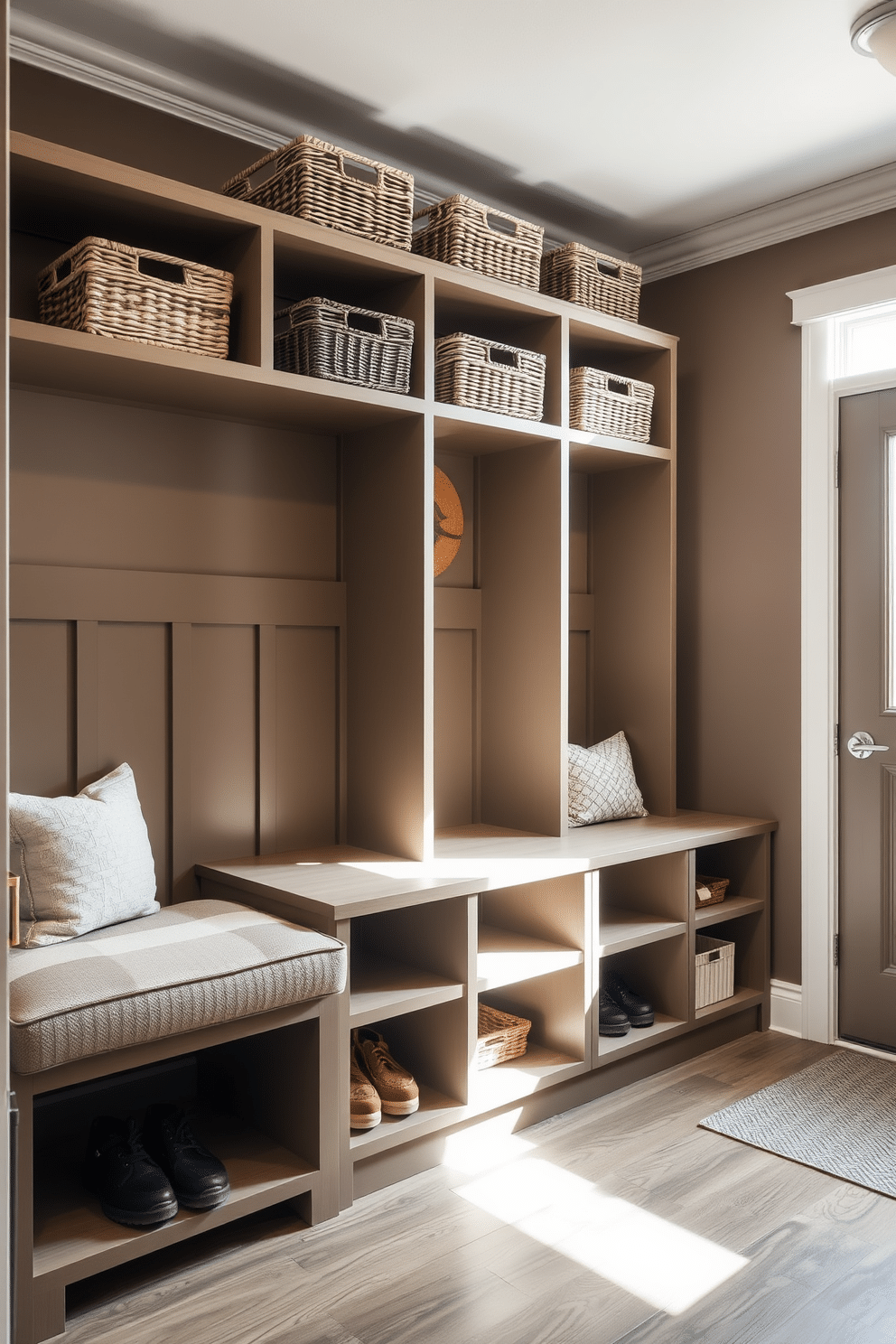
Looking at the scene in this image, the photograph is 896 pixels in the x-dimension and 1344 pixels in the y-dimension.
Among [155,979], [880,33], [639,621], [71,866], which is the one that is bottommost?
[155,979]

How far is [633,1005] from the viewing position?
3043 millimetres

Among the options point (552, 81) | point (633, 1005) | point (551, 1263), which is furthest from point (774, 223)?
point (551, 1263)

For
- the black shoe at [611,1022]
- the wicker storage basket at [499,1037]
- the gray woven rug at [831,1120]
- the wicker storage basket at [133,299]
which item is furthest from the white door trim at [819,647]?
the wicker storage basket at [133,299]

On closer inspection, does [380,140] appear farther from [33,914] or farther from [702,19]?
[33,914]

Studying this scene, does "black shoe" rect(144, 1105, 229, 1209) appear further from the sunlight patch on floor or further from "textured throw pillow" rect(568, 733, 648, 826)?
"textured throw pillow" rect(568, 733, 648, 826)

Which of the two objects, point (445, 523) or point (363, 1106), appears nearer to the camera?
point (363, 1106)

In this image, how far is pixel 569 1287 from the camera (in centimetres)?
197

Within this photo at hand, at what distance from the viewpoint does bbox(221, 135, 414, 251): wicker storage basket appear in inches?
96.8

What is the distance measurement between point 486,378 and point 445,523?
1.73 feet

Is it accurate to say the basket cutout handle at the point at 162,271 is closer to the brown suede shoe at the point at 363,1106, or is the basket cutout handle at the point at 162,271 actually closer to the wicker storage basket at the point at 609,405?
the wicker storage basket at the point at 609,405

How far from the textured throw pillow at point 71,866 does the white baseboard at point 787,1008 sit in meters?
2.15

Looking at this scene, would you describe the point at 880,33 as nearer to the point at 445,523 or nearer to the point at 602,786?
the point at 445,523

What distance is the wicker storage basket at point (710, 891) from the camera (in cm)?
326

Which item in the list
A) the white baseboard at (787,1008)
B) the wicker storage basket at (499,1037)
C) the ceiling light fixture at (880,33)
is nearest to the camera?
the ceiling light fixture at (880,33)
